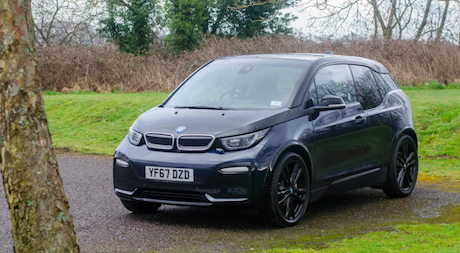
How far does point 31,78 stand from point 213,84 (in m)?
3.68

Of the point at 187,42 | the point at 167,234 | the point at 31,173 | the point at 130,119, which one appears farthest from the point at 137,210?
the point at 187,42

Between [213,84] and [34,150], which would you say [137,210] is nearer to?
[213,84]

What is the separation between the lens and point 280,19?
4678 centimetres

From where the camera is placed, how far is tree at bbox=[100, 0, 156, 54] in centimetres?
4325

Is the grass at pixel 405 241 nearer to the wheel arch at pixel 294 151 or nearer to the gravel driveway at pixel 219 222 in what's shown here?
the gravel driveway at pixel 219 222

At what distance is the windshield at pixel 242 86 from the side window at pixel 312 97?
0.59ft

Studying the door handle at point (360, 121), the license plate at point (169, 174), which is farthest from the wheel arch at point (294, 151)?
the door handle at point (360, 121)

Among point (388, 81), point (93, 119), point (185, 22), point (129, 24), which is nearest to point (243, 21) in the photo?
point (185, 22)

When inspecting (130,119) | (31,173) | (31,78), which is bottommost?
(130,119)

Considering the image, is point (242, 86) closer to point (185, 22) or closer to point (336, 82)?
point (336, 82)

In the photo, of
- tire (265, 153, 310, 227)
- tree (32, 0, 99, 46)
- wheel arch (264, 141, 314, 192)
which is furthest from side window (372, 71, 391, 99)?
tree (32, 0, 99, 46)

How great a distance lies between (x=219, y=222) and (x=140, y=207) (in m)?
0.92

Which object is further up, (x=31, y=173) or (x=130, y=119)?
(x=31, y=173)

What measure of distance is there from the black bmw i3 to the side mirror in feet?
0.04
